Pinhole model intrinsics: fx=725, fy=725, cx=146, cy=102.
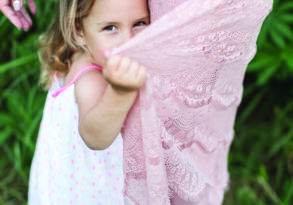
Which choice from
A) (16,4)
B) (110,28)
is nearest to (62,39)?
(16,4)

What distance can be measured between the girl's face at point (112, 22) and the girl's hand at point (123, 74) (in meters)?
0.22

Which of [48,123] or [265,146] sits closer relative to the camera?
[48,123]

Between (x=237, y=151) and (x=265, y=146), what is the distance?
11 centimetres

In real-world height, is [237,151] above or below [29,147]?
below

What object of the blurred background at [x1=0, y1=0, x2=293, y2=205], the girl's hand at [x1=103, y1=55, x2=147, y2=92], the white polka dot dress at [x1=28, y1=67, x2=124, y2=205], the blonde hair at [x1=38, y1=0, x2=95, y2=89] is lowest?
the blurred background at [x1=0, y1=0, x2=293, y2=205]

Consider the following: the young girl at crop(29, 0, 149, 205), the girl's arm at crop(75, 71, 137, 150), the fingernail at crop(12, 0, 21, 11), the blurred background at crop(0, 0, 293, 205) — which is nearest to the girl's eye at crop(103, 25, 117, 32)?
the young girl at crop(29, 0, 149, 205)

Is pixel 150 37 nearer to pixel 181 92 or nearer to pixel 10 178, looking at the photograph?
pixel 181 92

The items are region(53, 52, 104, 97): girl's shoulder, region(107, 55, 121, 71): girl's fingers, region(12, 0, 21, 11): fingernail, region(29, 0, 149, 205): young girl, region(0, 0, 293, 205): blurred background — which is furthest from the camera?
region(0, 0, 293, 205): blurred background

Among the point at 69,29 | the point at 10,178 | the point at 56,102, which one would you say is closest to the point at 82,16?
the point at 69,29

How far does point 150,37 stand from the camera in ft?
4.42

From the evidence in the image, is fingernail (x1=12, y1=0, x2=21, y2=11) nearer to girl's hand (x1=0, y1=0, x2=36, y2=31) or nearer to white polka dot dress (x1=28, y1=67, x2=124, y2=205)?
girl's hand (x1=0, y1=0, x2=36, y2=31)

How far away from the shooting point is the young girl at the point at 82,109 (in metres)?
1.46

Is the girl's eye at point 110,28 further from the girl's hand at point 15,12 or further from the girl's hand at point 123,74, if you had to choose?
the girl's hand at point 15,12

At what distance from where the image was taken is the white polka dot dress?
1.66m
